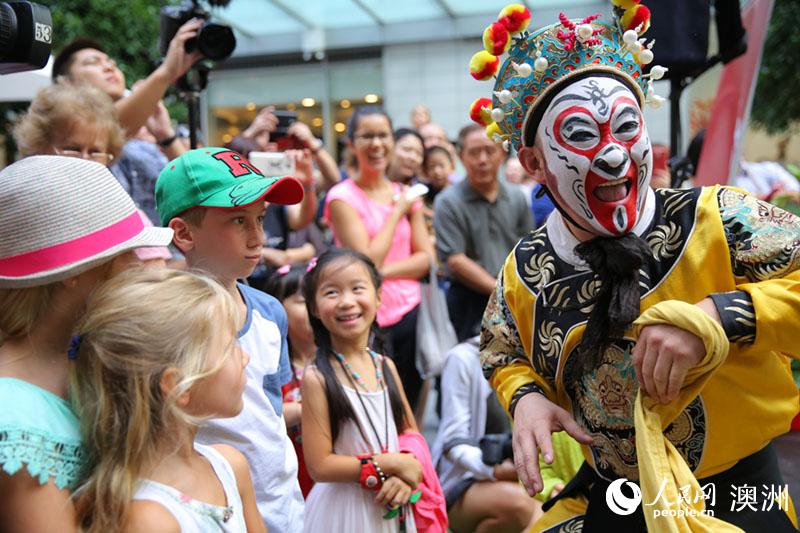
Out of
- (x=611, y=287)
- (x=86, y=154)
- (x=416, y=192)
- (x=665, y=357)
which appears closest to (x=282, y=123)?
(x=416, y=192)

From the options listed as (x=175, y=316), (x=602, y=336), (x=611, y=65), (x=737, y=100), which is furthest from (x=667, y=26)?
(x=175, y=316)

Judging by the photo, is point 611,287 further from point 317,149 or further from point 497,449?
point 317,149

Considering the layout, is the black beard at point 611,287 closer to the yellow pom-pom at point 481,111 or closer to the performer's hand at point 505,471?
the yellow pom-pom at point 481,111

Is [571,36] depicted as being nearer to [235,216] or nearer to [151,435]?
[235,216]

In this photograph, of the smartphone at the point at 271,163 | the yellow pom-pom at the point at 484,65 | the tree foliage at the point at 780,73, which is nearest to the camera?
the yellow pom-pom at the point at 484,65

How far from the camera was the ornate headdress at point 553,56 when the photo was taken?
1983 mm

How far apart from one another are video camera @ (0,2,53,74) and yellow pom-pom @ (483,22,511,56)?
4.00 feet

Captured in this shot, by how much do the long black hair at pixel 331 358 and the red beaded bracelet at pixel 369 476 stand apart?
158 millimetres

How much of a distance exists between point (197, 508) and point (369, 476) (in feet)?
3.43

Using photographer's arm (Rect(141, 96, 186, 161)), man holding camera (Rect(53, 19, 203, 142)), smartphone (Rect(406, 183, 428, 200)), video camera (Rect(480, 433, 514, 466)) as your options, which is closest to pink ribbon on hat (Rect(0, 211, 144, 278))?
man holding camera (Rect(53, 19, 203, 142))

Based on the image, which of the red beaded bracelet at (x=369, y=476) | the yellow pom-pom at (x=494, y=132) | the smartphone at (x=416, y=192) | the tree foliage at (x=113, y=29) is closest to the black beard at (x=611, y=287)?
the yellow pom-pom at (x=494, y=132)

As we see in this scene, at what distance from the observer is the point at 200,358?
1705 millimetres

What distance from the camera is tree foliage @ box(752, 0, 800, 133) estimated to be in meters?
11.8

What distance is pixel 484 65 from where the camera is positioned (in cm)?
211
